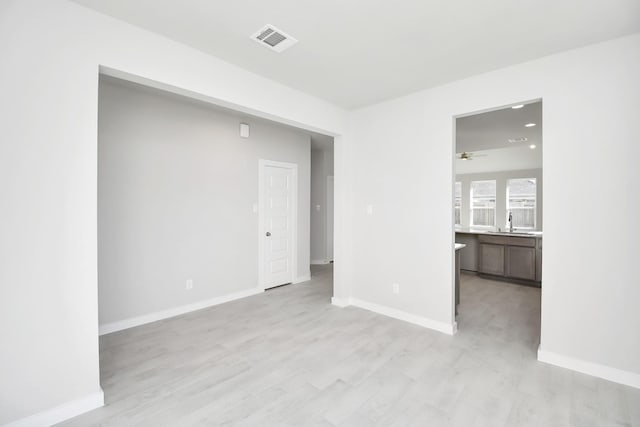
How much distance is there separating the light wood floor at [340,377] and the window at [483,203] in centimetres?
612

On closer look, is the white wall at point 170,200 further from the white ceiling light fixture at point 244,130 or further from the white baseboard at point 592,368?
the white baseboard at point 592,368

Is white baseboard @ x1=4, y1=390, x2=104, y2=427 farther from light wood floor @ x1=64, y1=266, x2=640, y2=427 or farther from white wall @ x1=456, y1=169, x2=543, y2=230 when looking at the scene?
white wall @ x1=456, y1=169, x2=543, y2=230

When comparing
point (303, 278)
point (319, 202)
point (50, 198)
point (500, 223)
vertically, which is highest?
point (319, 202)

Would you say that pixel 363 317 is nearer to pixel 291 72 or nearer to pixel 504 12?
pixel 291 72

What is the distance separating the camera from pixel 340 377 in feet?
8.09

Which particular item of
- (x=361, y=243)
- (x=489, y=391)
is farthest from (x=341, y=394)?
(x=361, y=243)

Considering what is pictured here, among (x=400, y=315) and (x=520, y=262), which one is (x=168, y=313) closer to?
(x=400, y=315)

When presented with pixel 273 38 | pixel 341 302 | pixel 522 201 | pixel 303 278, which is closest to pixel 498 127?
pixel 341 302

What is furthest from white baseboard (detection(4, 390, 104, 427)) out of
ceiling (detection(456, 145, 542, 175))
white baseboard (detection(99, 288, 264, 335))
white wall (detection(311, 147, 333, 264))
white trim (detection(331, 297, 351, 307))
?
ceiling (detection(456, 145, 542, 175))

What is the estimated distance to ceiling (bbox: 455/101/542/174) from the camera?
3930mm

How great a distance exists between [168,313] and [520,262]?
5.68 metres

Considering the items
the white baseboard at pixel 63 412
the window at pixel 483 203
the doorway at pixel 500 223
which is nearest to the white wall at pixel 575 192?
the doorway at pixel 500 223

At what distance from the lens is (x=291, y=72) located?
3.02 meters

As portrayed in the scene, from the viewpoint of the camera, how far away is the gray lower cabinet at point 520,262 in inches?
203
